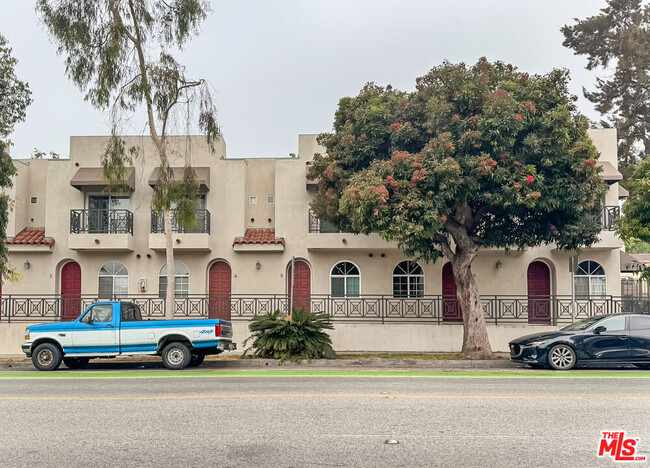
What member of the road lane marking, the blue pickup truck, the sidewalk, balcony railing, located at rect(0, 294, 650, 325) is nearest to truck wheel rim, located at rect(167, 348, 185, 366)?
the blue pickup truck

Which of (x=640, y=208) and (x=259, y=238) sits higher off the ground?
(x=640, y=208)

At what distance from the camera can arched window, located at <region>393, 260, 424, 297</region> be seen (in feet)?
78.7

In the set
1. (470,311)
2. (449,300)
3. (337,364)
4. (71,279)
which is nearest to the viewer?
(337,364)

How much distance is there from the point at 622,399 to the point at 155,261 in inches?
704

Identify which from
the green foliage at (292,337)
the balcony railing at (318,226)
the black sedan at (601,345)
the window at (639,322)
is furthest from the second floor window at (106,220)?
the window at (639,322)

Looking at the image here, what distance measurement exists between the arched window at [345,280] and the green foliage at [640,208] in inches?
375

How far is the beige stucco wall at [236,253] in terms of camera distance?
23688 millimetres

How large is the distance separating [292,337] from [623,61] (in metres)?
28.0

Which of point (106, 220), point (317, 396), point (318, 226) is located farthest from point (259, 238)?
point (317, 396)

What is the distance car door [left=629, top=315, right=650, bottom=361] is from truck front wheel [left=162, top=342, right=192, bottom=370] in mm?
10695

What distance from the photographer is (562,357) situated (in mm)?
15453

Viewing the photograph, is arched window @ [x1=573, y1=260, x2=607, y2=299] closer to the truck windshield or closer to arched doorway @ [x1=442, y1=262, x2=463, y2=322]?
arched doorway @ [x1=442, y1=262, x2=463, y2=322]

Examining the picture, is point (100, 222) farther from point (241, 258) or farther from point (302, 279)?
point (302, 279)

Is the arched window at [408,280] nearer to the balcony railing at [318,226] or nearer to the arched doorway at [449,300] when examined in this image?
the arched doorway at [449,300]
